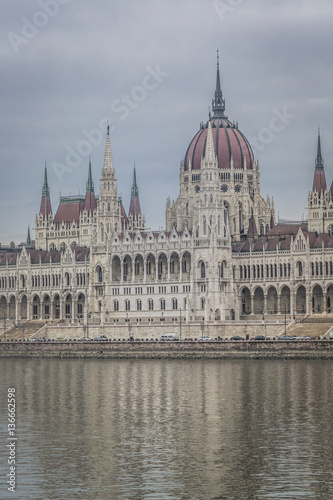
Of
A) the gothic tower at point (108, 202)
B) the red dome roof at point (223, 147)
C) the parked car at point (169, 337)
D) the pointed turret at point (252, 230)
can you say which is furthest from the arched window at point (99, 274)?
the red dome roof at point (223, 147)

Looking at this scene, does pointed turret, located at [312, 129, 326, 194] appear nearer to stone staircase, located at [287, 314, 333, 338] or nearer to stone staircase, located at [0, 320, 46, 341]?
stone staircase, located at [287, 314, 333, 338]

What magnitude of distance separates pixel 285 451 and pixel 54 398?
28720 millimetres

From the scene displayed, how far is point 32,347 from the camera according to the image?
5374 inches

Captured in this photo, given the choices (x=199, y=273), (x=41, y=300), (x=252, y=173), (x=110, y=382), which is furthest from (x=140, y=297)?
(x=110, y=382)

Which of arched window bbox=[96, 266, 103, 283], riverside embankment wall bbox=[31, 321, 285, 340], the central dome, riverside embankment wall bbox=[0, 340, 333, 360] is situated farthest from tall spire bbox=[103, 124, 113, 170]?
riverside embankment wall bbox=[0, 340, 333, 360]

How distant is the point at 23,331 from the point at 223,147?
157 ft

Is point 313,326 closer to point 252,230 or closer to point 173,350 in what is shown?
point 173,350

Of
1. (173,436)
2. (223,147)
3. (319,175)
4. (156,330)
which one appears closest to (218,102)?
(223,147)

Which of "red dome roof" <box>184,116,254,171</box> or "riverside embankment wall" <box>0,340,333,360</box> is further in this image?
"red dome roof" <box>184,116,254,171</box>

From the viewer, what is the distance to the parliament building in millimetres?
147875

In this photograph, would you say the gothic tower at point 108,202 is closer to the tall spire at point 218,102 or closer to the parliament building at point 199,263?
the parliament building at point 199,263

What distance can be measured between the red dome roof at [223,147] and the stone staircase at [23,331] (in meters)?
38.9

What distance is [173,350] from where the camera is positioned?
12625 centimetres

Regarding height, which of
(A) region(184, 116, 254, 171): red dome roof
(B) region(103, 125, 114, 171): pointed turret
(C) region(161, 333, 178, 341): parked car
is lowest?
(C) region(161, 333, 178, 341): parked car
